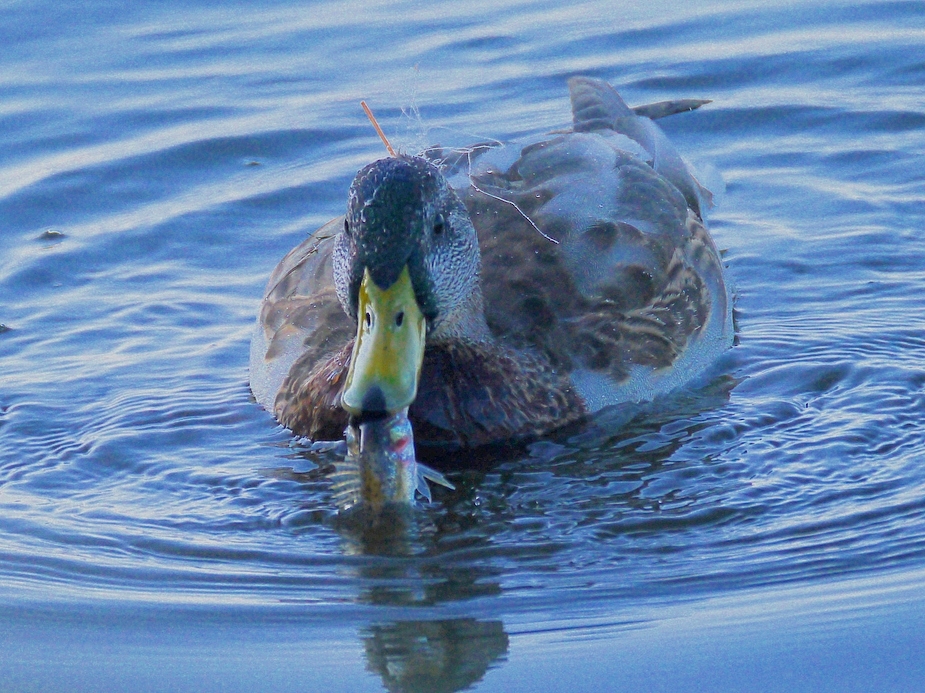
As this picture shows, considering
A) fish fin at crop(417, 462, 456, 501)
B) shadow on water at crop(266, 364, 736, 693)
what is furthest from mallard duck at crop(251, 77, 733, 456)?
fish fin at crop(417, 462, 456, 501)

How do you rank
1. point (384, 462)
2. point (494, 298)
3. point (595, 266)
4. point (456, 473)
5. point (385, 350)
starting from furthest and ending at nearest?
point (595, 266) → point (494, 298) → point (456, 473) → point (385, 350) → point (384, 462)

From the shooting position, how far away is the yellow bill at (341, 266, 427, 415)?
5.27 meters

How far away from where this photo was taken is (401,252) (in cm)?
564

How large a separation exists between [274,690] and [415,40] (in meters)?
7.64

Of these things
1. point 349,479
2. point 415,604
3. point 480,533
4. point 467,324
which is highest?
point 467,324

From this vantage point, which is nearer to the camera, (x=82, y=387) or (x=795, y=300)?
(x=82, y=387)

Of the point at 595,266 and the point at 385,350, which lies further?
the point at 595,266

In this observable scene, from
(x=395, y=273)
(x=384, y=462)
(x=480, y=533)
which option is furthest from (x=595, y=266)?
(x=384, y=462)

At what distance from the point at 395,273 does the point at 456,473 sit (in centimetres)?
89

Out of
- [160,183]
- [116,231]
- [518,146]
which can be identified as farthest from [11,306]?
[518,146]

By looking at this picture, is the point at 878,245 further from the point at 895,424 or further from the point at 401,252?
the point at 401,252

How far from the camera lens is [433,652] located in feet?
15.0

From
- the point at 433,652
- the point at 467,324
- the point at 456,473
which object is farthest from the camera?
the point at 467,324

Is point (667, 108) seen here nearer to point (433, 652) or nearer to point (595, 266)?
point (595, 266)
